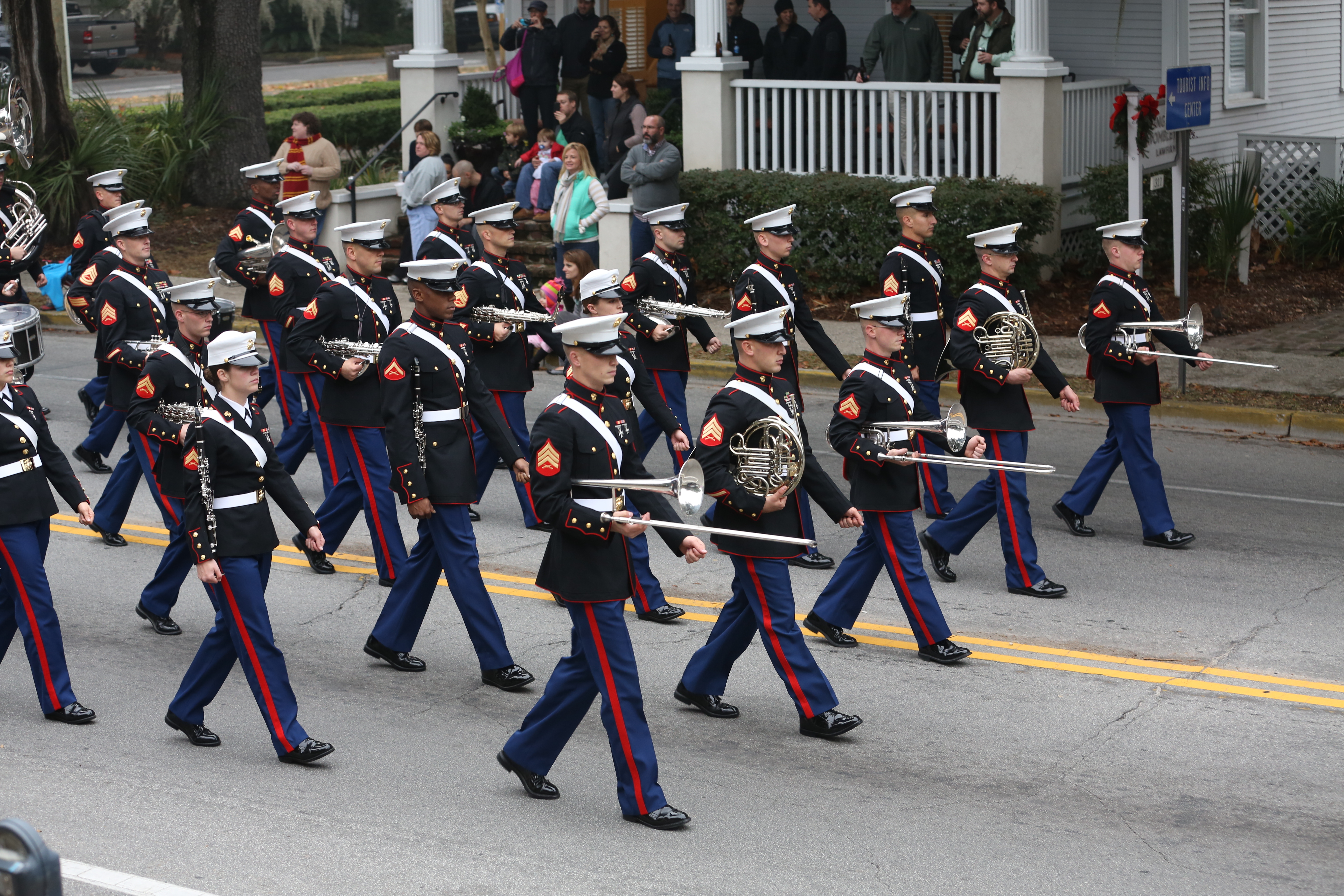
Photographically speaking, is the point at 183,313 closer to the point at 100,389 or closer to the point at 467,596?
the point at 467,596

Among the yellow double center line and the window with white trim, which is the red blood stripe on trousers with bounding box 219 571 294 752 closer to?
the yellow double center line


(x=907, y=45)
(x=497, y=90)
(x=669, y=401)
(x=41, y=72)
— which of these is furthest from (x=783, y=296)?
(x=41, y=72)

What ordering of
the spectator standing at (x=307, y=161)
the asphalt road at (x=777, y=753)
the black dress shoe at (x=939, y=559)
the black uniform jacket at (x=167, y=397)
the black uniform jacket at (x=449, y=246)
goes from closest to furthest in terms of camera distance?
the asphalt road at (x=777, y=753), the black uniform jacket at (x=167, y=397), the black dress shoe at (x=939, y=559), the black uniform jacket at (x=449, y=246), the spectator standing at (x=307, y=161)

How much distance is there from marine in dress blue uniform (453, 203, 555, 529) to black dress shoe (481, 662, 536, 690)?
254cm

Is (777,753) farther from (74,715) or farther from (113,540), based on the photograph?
(113,540)

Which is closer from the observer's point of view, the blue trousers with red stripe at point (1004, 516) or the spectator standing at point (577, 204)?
the blue trousers with red stripe at point (1004, 516)

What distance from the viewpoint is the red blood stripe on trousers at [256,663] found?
284 inches

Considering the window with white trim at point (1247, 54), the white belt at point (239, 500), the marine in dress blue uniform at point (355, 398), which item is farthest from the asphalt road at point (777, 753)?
the window with white trim at point (1247, 54)

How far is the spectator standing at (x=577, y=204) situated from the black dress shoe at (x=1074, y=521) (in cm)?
773

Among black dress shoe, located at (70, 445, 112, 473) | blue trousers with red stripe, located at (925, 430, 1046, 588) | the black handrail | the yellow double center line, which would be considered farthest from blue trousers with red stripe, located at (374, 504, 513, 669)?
the black handrail

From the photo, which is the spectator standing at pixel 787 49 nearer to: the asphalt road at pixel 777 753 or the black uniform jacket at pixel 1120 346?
the black uniform jacket at pixel 1120 346

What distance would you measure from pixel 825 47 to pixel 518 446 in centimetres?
1058

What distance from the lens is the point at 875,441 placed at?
836cm

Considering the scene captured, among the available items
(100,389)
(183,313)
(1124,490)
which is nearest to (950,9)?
(1124,490)
